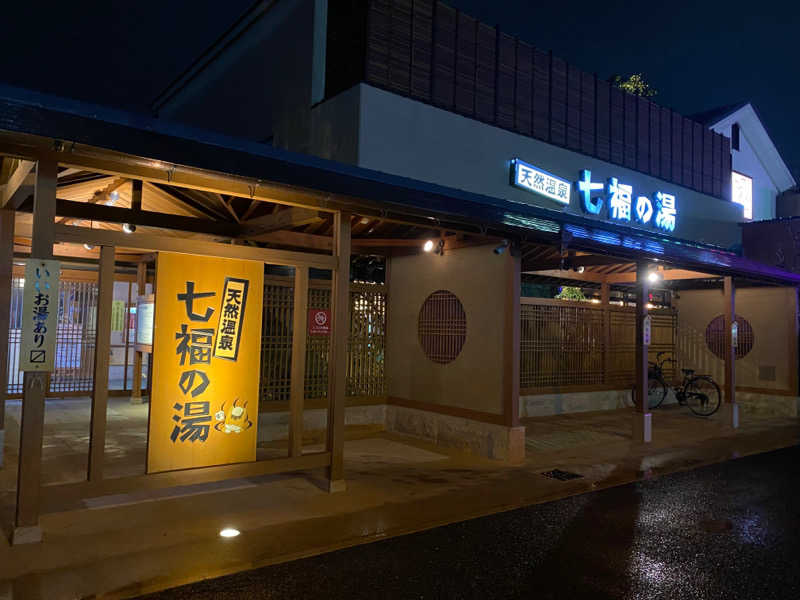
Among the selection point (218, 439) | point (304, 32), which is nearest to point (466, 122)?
point (304, 32)

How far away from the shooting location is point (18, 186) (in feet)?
20.5

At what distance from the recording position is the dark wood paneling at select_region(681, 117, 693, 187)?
1991 centimetres

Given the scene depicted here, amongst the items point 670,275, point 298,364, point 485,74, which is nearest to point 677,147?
point 670,275

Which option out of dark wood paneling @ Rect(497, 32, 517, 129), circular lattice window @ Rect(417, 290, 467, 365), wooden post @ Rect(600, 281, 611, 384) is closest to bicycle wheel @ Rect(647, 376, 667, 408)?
wooden post @ Rect(600, 281, 611, 384)

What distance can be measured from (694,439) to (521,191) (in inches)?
279

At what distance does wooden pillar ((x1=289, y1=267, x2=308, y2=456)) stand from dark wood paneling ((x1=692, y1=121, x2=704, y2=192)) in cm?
1777

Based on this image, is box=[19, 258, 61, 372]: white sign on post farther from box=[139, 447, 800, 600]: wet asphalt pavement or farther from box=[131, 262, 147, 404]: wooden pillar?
box=[131, 262, 147, 404]: wooden pillar

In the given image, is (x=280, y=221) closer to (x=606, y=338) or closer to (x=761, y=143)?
(x=606, y=338)

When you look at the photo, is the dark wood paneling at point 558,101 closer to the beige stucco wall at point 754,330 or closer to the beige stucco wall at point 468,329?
the beige stucco wall at point 754,330

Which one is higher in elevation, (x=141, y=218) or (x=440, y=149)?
(x=440, y=149)

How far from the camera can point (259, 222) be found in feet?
29.5

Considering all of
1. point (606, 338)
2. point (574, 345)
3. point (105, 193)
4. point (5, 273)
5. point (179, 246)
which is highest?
point (105, 193)

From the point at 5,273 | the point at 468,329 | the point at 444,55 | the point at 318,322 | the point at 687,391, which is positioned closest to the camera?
the point at 5,273

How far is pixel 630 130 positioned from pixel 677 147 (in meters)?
2.67
